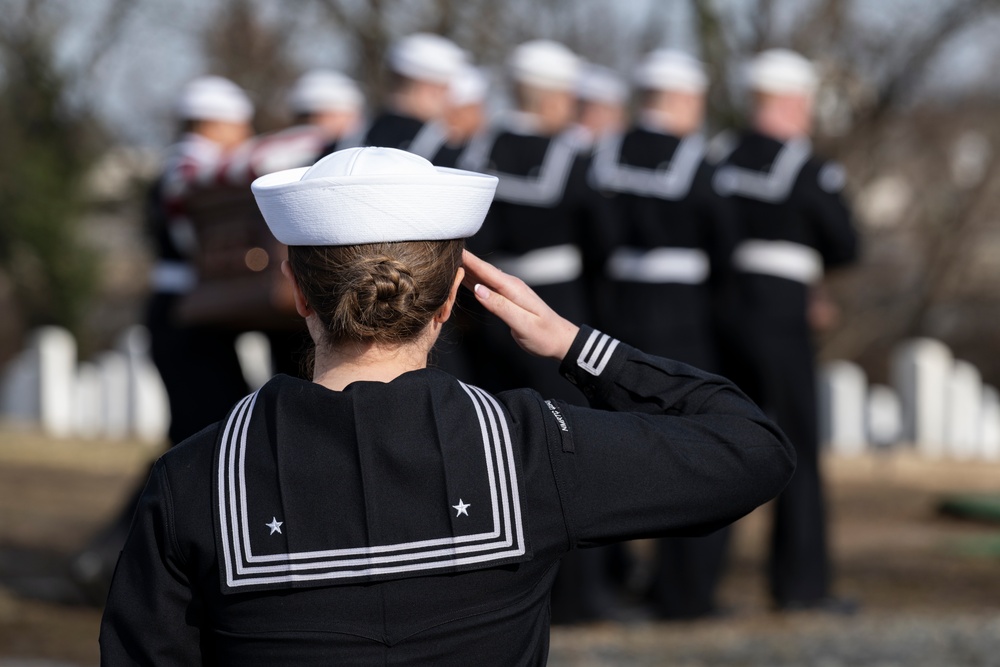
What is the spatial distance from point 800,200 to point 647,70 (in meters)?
0.84

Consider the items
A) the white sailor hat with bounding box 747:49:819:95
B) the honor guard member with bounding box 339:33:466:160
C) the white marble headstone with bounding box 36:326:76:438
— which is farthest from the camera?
the white marble headstone with bounding box 36:326:76:438

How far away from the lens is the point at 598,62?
53.6 feet

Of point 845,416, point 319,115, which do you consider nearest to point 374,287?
point 319,115

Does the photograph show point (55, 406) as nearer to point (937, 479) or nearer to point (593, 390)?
point (937, 479)

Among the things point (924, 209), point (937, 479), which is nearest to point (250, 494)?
point (937, 479)

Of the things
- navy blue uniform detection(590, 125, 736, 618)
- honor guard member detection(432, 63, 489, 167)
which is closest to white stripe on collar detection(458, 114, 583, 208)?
navy blue uniform detection(590, 125, 736, 618)

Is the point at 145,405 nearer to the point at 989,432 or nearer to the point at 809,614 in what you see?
the point at 989,432

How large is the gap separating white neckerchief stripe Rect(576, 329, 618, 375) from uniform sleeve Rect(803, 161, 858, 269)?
13.7 ft

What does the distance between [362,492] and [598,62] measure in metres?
14.8

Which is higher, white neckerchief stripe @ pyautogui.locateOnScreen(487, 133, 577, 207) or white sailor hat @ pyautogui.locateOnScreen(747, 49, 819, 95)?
white sailor hat @ pyautogui.locateOnScreen(747, 49, 819, 95)

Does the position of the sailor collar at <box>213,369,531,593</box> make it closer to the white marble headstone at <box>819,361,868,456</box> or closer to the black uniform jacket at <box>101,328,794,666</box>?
the black uniform jacket at <box>101,328,794,666</box>

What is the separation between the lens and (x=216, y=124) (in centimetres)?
661

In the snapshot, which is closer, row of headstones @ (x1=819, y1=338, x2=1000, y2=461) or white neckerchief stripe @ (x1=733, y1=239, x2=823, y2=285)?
white neckerchief stripe @ (x1=733, y1=239, x2=823, y2=285)

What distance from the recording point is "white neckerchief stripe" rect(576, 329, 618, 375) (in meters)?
2.20
